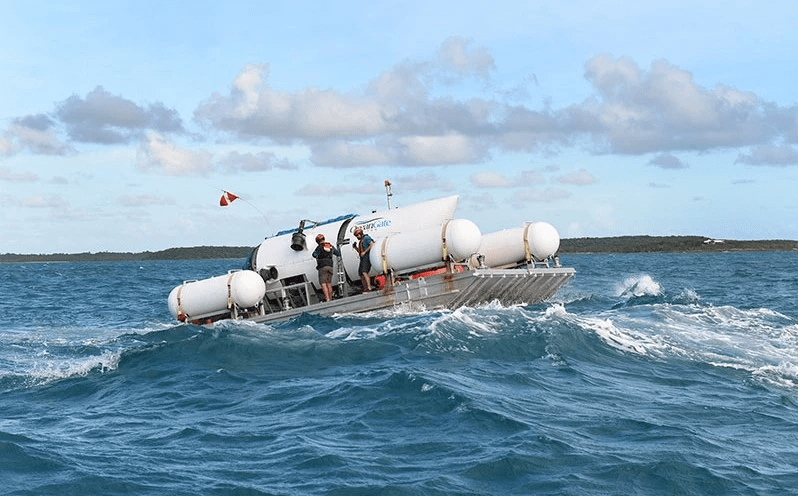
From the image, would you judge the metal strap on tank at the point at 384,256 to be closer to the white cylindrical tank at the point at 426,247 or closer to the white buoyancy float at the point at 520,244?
the white cylindrical tank at the point at 426,247

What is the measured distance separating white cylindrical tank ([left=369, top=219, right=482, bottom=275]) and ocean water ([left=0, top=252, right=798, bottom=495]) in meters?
1.43

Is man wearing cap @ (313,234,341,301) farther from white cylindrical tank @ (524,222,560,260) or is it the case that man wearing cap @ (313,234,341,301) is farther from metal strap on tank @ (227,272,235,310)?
white cylindrical tank @ (524,222,560,260)

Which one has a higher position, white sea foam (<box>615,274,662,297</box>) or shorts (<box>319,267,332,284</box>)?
shorts (<box>319,267,332,284</box>)

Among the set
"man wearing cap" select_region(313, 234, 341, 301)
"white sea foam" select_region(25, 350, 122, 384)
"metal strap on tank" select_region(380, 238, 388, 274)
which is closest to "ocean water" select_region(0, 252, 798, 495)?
"white sea foam" select_region(25, 350, 122, 384)

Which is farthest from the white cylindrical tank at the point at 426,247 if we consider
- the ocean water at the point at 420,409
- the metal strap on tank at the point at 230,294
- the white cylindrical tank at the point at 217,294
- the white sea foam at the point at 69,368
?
the white sea foam at the point at 69,368

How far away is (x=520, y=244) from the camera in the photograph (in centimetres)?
2275

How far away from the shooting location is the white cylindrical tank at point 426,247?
67.6ft

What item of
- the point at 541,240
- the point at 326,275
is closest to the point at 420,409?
the point at 326,275

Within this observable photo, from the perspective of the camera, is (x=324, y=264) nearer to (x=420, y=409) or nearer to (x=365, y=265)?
(x=365, y=265)

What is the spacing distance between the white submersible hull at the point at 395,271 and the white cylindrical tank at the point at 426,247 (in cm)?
2

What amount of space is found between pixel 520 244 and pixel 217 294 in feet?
26.9

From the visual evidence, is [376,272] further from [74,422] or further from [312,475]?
[312,475]

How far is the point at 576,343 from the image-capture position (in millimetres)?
15859

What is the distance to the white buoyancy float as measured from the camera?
22.6m
